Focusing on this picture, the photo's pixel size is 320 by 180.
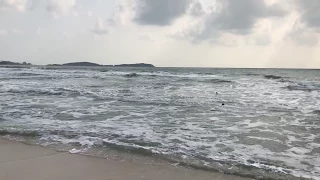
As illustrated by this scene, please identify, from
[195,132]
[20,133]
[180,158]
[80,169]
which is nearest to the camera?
[80,169]

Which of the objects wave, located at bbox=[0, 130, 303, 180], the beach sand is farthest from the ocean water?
the beach sand

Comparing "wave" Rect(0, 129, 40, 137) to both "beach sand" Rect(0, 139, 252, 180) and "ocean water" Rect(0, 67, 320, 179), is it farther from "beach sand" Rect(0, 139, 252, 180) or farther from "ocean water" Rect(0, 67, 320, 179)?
"beach sand" Rect(0, 139, 252, 180)

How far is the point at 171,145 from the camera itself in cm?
728

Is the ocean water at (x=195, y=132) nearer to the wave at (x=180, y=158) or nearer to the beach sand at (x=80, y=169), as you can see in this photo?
the wave at (x=180, y=158)

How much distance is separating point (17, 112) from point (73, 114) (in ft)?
7.06

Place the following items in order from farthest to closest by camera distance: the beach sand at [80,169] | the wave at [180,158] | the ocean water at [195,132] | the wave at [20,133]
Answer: the wave at [20,133]
the ocean water at [195,132]
the wave at [180,158]
the beach sand at [80,169]

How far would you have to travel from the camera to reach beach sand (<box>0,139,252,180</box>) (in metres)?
5.12

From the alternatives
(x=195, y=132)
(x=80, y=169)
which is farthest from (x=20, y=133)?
(x=195, y=132)

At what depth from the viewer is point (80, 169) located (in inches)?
216

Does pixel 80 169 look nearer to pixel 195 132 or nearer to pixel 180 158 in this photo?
pixel 180 158

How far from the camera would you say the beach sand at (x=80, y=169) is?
512 centimetres

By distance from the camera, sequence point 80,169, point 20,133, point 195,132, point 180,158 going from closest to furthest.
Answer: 1. point 80,169
2. point 180,158
3. point 20,133
4. point 195,132

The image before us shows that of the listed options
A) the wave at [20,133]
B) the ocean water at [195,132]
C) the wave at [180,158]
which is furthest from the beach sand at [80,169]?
the wave at [20,133]

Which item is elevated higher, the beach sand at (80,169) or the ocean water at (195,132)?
the beach sand at (80,169)
